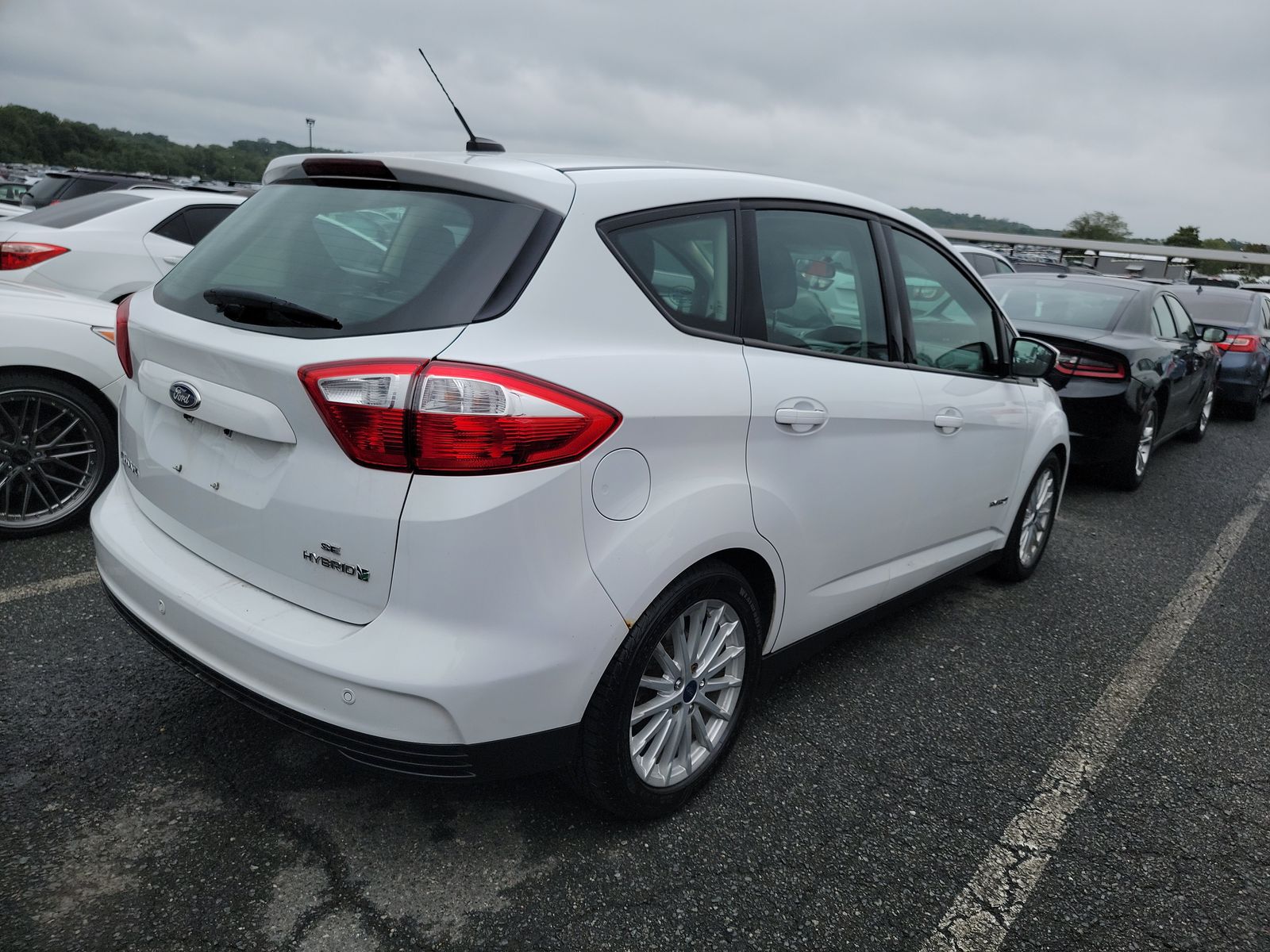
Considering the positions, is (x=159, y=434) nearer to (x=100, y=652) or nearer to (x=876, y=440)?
(x=100, y=652)

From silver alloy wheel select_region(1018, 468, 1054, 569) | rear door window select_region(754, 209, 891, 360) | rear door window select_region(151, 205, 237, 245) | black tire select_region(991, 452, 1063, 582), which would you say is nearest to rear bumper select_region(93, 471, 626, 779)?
rear door window select_region(754, 209, 891, 360)

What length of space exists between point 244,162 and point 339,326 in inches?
1452

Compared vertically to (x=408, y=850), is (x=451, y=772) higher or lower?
higher

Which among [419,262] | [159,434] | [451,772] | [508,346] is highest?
[419,262]

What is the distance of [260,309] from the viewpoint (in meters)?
2.20

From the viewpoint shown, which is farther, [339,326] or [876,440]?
[876,440]

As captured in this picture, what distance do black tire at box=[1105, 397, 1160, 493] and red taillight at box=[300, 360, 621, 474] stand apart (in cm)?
578

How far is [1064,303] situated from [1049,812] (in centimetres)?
518

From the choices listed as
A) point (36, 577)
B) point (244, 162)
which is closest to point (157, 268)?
point (36, 577)

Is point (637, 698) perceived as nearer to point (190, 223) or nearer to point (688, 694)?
point (688, 694)

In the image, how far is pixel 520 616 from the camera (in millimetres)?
1985

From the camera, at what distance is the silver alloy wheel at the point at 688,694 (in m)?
2.41

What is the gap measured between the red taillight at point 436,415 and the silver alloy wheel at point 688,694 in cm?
68

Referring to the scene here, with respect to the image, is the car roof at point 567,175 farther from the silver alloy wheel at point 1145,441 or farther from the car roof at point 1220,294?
the car roof at point 1220,294
